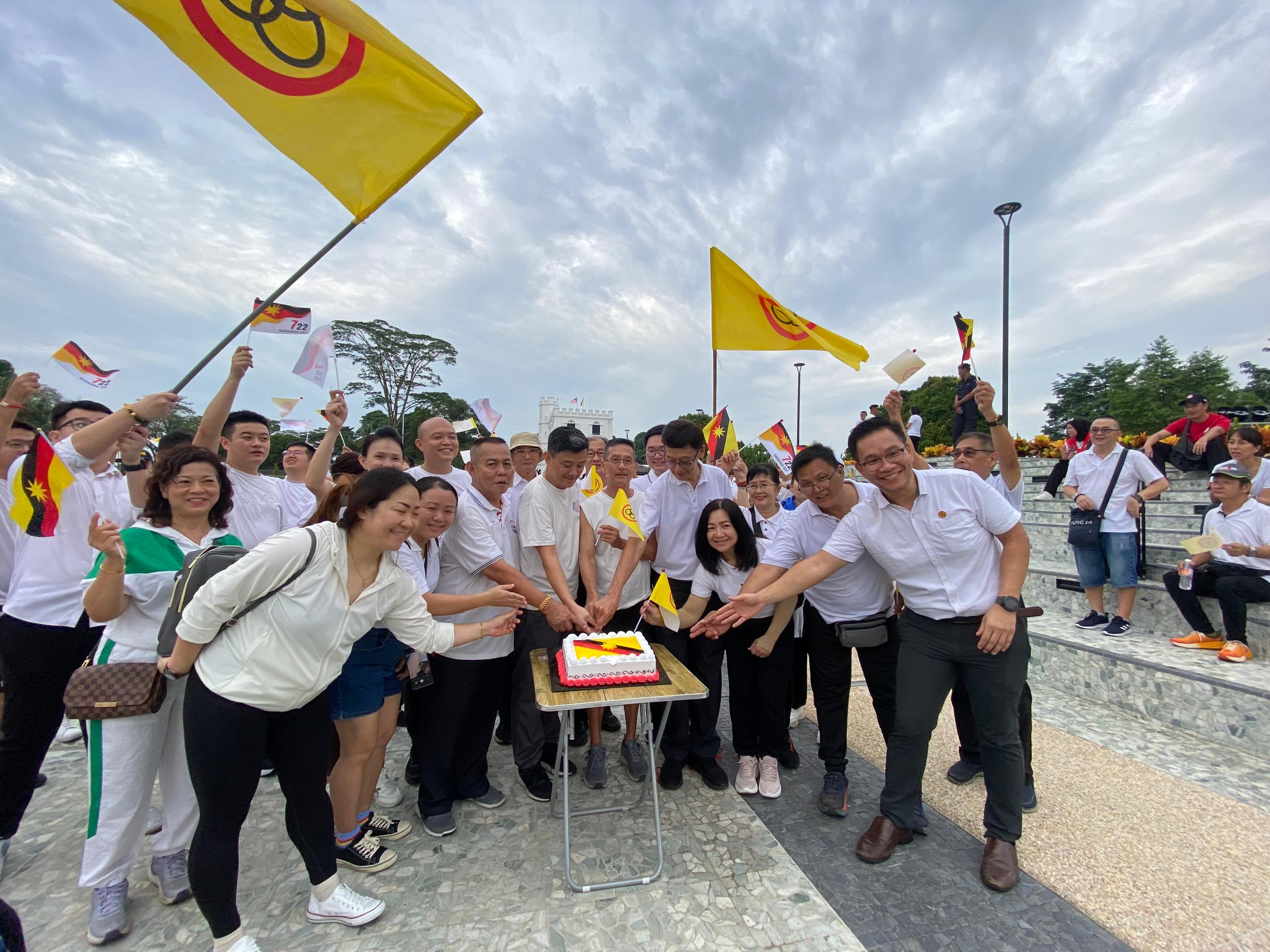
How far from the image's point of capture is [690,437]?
142 inches

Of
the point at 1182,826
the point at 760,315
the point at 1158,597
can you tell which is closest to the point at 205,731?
the point at 1182,826

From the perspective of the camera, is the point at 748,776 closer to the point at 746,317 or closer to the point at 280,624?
the point at 280,624

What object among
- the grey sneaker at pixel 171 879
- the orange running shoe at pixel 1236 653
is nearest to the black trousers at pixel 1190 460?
the orange running shoe at pixel 1236 653

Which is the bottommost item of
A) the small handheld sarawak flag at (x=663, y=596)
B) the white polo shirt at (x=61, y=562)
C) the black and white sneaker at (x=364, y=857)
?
the black and white sneaker at (x=364, y=857)

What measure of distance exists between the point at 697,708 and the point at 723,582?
86cm

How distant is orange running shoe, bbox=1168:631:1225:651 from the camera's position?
4422 millimetres

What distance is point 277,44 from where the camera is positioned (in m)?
2.55

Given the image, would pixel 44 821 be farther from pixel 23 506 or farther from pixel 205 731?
pixel 205 731

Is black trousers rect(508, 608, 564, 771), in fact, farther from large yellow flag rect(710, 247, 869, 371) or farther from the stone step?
the stone step

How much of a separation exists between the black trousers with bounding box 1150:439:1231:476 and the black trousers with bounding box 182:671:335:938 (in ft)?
28.4

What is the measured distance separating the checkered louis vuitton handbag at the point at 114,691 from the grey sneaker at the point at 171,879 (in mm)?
810

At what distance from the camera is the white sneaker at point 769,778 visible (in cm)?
327

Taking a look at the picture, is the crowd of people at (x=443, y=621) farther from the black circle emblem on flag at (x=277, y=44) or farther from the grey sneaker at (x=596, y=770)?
the black circle emblem on flag at (x=277, y=44)

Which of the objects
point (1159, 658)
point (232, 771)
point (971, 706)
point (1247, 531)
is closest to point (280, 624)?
point (232, 771)
